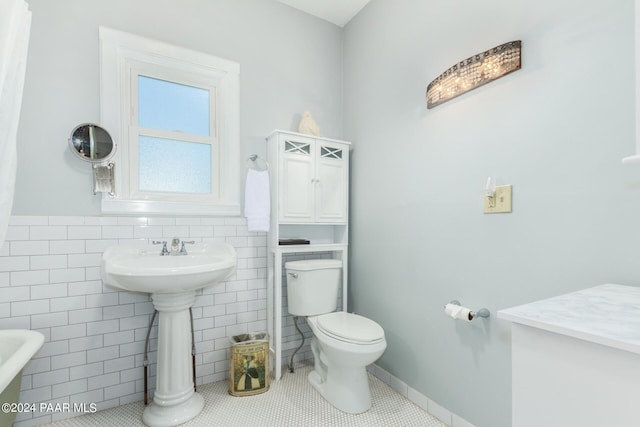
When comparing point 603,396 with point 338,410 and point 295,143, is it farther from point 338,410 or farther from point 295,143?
point 295,143

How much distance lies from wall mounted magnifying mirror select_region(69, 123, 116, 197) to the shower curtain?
622 mm

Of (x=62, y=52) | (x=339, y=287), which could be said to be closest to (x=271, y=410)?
(x=339, y=287)

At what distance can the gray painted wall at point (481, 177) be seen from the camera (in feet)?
3.81

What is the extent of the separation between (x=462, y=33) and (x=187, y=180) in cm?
188

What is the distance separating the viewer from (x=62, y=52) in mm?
1744

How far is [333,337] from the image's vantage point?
1.80 metres

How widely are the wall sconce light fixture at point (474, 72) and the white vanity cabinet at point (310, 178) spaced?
807 millimetres

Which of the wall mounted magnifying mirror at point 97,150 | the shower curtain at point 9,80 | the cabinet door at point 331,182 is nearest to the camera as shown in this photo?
the shower curtain at point 9,80

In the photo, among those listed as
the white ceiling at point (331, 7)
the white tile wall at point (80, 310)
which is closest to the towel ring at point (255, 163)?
the white tile wall at point (80, 310)

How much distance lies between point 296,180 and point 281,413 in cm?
145

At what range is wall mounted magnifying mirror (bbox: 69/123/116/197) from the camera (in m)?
1.75

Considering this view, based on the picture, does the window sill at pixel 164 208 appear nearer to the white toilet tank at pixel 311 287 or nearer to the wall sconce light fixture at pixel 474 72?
the white toilet tank at pixel 311 287

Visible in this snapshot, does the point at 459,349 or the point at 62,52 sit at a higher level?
the point at 62,52

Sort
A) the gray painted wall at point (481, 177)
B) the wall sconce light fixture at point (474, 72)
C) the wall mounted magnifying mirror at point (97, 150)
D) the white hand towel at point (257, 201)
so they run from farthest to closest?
1. the white hand towel at point (257, 201)
2. the wall mounted magnifying mirror at point (97, 150)
3. the wall sconce light fixture at point (474, 72)
4. the gray painted wall at point (481, 177)
